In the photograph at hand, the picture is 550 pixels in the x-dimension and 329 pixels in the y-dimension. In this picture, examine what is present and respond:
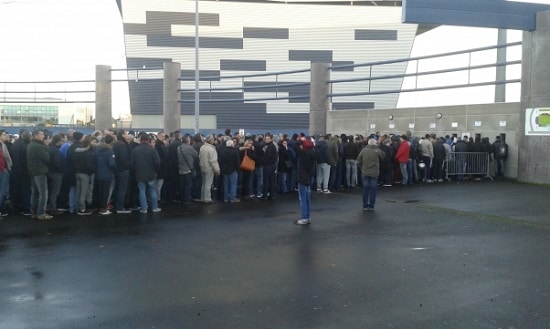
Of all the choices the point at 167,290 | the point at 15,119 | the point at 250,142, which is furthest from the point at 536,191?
the point at 15,119

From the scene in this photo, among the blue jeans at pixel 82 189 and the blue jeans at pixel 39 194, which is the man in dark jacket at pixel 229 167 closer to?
the blue jeans at pixel 82 189

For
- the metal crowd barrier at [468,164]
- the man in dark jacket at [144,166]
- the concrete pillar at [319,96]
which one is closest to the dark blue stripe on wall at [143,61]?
the concrete pillar at [319,96]

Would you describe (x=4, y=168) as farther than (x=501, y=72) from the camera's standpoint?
No

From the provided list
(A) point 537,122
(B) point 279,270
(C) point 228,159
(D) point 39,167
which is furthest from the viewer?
(A) point 537,122

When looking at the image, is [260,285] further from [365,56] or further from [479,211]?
[365,56]

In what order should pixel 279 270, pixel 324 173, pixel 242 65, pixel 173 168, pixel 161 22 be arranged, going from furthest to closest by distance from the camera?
1. pixel 242 65
2. pixel 161 22
3. pixel 324 173
4. pixel 173 168
5. pixel 279 270

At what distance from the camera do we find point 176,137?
15.0m

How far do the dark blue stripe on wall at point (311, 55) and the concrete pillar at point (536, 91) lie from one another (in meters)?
25.8

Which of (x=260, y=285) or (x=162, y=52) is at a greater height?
(x=162, y=52)

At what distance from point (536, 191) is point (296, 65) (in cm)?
2970

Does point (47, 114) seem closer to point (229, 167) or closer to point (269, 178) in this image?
point (269, 178)

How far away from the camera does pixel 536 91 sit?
18.1m

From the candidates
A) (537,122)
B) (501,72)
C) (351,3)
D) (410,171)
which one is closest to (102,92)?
(410,171)

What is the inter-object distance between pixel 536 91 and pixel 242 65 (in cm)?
2878
